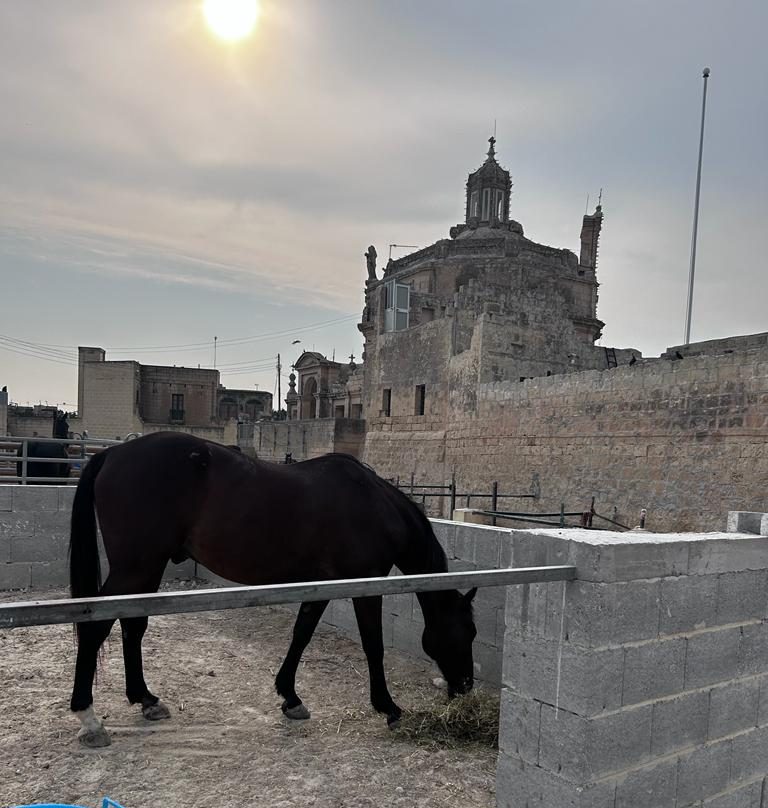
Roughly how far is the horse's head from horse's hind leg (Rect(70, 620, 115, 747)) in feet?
6.86

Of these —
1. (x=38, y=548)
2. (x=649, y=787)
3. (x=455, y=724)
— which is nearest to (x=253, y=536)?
(x=455, y=724)

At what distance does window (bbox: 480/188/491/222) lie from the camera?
39.3 m

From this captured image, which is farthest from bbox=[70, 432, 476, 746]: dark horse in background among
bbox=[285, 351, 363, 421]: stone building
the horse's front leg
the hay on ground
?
bbox=[285, 351, 363, 421]: stone building

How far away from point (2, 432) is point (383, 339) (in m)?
24.7

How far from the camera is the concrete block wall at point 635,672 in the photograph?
2.37 m

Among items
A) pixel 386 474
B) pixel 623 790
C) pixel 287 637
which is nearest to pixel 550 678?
pixel 623 790

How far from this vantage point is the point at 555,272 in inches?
1364

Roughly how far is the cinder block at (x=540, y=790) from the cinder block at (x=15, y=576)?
7042 mm

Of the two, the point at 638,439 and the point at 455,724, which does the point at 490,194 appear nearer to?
the point at 638,439

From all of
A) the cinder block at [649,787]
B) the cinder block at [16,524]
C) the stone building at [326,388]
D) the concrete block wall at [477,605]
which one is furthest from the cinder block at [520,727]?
the stone building at [326,388]

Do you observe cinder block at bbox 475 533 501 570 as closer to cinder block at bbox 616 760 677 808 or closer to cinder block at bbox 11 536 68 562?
cinder block at bbox 616 760 677 808

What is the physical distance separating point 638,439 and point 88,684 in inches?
434

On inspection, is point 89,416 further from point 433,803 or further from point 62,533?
point 433,803

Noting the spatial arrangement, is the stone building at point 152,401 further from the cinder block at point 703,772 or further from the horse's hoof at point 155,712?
the cinder block at point 703,772
